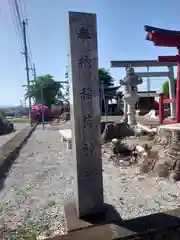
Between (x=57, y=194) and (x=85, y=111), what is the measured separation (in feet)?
7.35

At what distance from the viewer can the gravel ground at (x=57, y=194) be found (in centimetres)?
313

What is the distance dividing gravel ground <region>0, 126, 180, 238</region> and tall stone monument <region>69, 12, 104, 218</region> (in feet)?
2.84

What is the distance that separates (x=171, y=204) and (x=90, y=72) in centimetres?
236

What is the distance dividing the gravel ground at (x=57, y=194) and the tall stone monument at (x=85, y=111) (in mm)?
865

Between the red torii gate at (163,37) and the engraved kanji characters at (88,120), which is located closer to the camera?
the engraved kanji characters at (88,120)

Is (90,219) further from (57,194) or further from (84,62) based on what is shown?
(57,194)

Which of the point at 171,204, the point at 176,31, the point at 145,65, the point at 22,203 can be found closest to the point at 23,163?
the point at 22,203

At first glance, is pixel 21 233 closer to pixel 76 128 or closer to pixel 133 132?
pixel 76 128

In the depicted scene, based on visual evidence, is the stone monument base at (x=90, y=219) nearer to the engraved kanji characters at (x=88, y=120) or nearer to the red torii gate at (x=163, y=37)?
the engraved kanji characters at (x=88, y=120)

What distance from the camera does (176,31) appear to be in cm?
744

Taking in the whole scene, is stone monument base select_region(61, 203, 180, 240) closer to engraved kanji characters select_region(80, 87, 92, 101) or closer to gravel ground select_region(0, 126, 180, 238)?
gravel ground select_region(0, 126, 180, 238)

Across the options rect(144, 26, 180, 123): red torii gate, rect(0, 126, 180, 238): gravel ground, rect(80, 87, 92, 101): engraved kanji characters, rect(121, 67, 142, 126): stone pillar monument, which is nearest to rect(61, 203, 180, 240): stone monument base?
rect(0, 126, 180, 238): gravel ground

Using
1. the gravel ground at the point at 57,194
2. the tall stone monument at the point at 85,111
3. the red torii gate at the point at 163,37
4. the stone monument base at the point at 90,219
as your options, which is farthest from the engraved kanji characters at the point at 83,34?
the red torii gate at the point at 163,37

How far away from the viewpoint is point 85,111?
7.29ft
